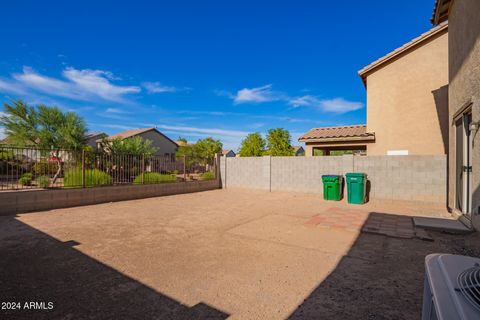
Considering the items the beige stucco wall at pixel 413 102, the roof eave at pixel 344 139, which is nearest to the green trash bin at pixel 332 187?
the roof eave at pixel 344 139

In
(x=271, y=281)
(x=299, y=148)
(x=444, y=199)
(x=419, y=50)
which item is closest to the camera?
(x=271, y=281)

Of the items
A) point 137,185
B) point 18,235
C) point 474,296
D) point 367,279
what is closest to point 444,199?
point 367,279

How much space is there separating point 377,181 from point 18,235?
11.7 m

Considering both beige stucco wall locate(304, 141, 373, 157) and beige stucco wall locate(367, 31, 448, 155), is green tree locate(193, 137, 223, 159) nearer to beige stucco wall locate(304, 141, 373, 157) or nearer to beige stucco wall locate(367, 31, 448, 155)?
beige stucco wall locate(304, 141, 373, 157)

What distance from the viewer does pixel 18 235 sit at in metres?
5.58

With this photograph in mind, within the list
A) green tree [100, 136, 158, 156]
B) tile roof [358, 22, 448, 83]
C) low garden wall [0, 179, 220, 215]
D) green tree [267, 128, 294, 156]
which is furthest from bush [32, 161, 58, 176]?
green tree [267, 128, 294, 156]

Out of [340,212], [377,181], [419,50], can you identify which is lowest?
[340,212]

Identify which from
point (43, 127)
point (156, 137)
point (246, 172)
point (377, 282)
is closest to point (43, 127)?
point (43, 127)

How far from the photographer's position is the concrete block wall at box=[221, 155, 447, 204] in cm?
977

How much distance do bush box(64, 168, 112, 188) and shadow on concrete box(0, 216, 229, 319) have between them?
17.5ft

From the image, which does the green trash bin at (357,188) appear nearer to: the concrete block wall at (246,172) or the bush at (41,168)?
the concrete block wall at (246,172)

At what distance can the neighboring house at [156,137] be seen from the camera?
115ft

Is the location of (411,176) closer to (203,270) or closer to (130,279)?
(203,270)

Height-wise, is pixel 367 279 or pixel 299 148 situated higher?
pixel 299 148
